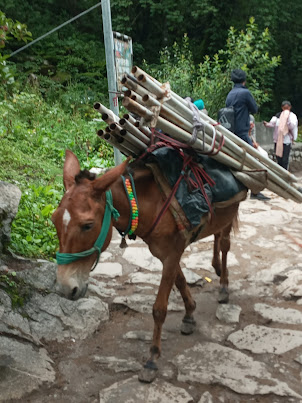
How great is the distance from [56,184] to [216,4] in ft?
45.1

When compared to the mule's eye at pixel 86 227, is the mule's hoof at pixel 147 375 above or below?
below

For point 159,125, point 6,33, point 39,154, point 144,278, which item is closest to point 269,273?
point 144,278

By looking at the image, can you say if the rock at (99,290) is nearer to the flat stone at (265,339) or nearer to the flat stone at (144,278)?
the flat stone at (144,278)

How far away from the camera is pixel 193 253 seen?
18.5 feet

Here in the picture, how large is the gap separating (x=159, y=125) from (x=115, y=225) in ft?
2.63

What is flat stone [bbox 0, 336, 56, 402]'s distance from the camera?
2910 mm

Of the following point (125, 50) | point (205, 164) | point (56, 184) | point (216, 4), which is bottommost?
point (56, 184)

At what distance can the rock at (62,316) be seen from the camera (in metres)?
3.63

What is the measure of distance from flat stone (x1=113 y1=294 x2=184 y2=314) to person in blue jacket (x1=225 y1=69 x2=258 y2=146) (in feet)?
13.1

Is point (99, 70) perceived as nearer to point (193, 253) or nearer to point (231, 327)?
point (193, 253)

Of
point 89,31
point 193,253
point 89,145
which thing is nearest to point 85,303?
point 193,253

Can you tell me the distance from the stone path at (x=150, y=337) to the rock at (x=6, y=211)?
462 mm

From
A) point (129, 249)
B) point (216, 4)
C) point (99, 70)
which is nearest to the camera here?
point (129, 249)

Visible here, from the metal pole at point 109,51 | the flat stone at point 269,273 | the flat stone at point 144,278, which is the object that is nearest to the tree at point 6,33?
the flat stone at point 144,278
